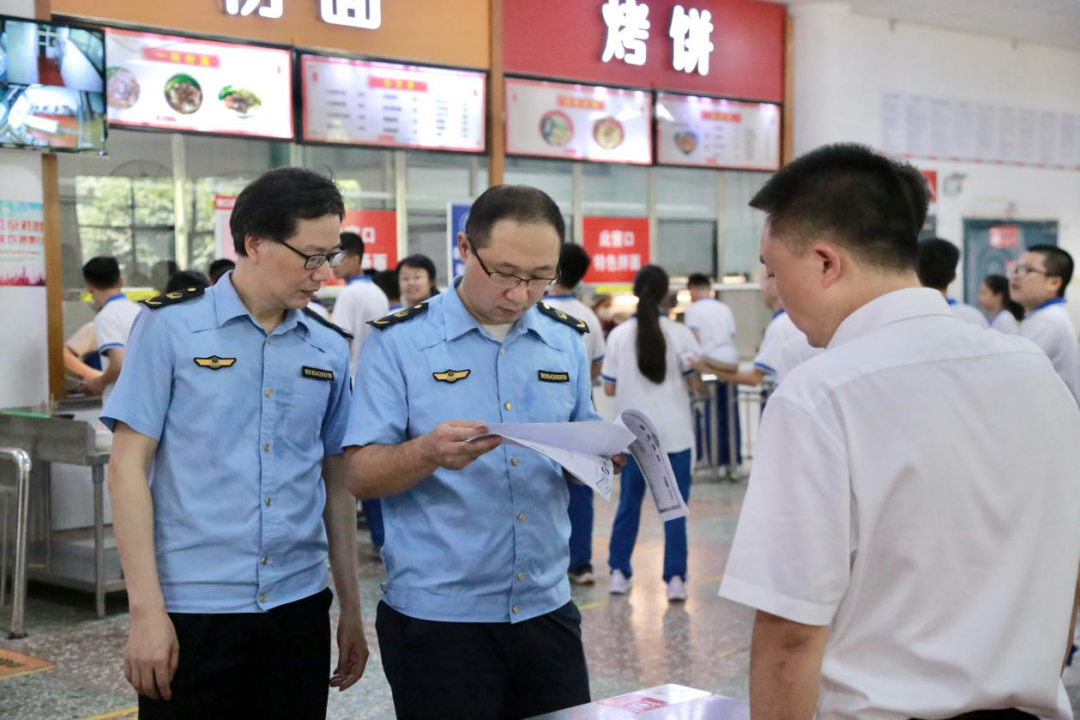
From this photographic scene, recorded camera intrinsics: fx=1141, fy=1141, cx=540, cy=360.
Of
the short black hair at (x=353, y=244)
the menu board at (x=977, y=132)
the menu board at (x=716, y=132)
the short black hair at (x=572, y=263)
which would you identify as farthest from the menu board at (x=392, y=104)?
the menu board at (x=977, y=132)

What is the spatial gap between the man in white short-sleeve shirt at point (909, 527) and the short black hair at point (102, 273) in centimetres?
545

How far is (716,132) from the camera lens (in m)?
9.55

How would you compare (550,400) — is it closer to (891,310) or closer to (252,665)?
(252,665)

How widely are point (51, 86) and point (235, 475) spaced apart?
4.59m

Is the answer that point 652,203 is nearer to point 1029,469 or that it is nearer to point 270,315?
point 270,315

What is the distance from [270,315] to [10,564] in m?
4.15

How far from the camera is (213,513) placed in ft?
6.75

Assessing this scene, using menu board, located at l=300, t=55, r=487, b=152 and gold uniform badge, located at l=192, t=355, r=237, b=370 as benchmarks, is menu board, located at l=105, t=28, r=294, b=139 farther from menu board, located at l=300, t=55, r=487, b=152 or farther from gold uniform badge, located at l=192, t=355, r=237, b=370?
gold uniform badge, located at l=192, t=355, r=237, b=370

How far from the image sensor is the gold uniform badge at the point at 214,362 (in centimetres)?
207

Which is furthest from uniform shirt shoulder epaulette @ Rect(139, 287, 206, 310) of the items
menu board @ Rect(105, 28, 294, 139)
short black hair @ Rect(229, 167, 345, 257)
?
menu board @ Rect(105, 28, 294, 139)

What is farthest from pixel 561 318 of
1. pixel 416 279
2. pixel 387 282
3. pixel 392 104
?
pixel 392 104

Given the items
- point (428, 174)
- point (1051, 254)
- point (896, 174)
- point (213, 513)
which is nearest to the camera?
point (896, 174)

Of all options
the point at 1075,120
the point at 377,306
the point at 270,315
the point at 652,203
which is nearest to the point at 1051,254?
the point at 377,306

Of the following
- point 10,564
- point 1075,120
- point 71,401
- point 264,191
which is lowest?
point 10,564
